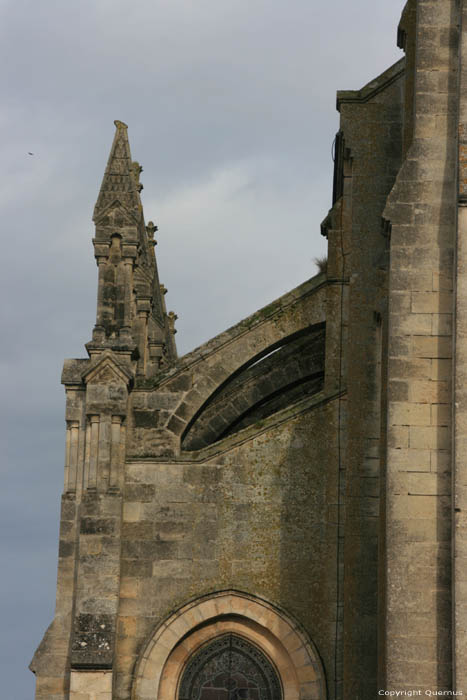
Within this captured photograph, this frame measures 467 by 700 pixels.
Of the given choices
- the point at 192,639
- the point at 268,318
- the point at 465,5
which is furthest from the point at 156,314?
the point at 465,5

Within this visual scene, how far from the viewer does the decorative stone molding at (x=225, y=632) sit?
69.0 ft

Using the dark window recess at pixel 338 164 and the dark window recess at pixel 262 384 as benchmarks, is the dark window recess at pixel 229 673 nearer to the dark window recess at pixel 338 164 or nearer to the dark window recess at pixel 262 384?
the dark window recess at pixel 262 384

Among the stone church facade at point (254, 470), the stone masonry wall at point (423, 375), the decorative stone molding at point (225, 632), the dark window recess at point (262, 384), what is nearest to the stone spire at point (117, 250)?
the stone church facade at point (254, 470)

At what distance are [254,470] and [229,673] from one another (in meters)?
2.73

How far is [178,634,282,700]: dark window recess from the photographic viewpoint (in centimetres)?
2138

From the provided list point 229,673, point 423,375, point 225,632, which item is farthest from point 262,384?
point 423,375

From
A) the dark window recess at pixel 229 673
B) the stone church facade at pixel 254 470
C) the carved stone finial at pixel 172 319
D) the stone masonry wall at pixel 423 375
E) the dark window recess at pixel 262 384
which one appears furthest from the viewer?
the carved stone finial at pixel 172 319

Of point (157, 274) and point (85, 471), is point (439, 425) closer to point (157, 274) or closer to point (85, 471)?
point (85, 471)

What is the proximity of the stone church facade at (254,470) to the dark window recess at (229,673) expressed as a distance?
2cm

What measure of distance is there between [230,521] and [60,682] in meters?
3.08

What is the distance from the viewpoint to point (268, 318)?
23.1 m

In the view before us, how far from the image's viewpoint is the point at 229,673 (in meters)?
21.5

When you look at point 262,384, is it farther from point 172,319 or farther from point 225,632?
point 172,319

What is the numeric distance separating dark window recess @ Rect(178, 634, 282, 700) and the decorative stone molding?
11 centimetres
